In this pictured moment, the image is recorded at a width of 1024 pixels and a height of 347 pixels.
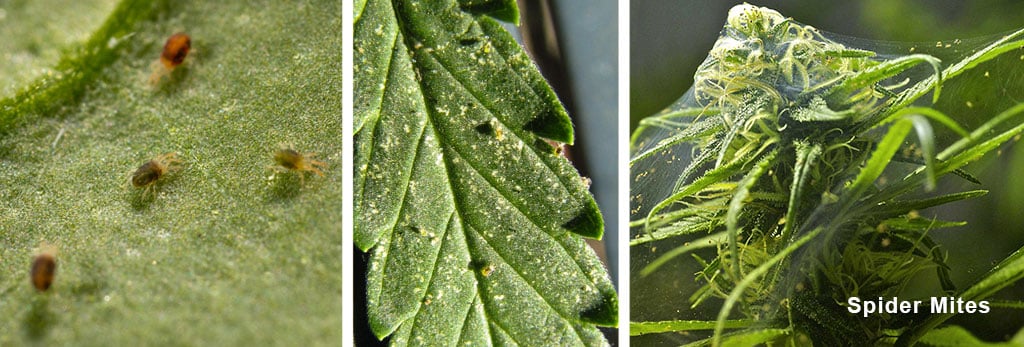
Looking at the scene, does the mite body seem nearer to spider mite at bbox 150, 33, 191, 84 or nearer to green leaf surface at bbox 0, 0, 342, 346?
green leaf surface at bbox 0, 0, 342, 346

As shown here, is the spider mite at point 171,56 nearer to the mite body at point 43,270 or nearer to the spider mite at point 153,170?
the spider mite at point 153,170

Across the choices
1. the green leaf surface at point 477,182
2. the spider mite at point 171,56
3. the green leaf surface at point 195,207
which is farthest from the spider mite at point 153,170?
the green leaf surface at point 477,182

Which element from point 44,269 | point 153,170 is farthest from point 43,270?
point 153,170

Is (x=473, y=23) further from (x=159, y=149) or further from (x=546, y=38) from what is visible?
(x=159, y=149)

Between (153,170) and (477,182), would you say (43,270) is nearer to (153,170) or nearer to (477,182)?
(153,170)

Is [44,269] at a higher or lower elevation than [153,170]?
lower

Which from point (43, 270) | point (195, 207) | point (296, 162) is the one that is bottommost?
A: point (43, 270)

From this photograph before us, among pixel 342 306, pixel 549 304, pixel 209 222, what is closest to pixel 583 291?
pixel 549 304
